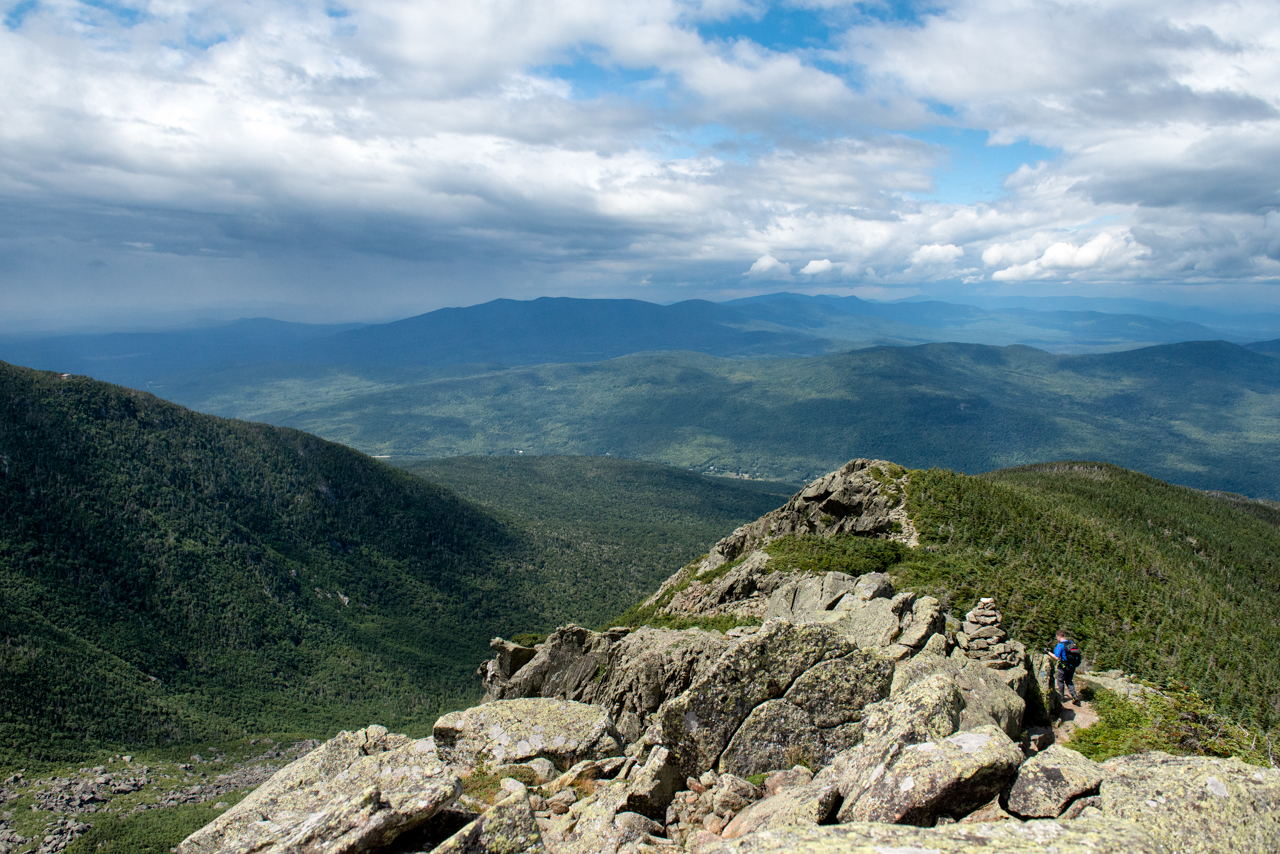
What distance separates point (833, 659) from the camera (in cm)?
2002

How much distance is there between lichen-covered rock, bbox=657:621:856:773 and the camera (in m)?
19.5

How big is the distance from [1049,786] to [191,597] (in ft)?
607

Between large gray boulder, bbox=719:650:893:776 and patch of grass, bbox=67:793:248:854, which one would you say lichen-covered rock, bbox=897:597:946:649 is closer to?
large gray boulder, bbox=719:650:893:776

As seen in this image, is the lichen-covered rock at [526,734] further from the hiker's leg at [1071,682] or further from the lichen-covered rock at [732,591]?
the lichen-covered rock at [732,591]

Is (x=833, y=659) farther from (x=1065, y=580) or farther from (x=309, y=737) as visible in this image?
(x=309, y=737)

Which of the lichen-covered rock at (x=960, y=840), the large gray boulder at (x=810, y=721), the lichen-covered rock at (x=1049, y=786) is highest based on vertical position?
the lichen-covered rock at (x=960, y=840)

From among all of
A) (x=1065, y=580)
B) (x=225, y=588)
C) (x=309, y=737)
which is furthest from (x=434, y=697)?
(x=1065, y=580)

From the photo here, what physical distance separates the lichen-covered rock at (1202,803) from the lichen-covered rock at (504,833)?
11.5m

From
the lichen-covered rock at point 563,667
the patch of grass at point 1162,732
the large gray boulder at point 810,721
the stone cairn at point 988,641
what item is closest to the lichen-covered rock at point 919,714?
the large gray boulder at point 810,721

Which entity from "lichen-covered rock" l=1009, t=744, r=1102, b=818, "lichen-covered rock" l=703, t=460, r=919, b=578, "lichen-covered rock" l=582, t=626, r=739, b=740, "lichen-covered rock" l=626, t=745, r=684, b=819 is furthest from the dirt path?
"lichen-covered rock" l=703, t=460, r=919, b=578

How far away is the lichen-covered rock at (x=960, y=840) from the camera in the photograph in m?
9.94

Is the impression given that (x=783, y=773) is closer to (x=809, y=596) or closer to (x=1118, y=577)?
(x=809, y=596)

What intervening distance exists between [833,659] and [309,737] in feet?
425

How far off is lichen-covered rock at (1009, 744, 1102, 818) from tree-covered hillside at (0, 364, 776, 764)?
126082 millimetres
